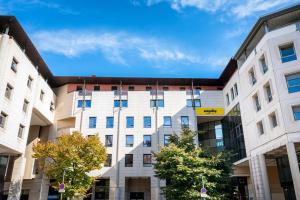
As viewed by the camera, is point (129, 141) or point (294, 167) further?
point (129, 141)

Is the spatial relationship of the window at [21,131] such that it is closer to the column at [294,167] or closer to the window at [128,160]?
the window at [128,160]

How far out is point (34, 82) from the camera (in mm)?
33312

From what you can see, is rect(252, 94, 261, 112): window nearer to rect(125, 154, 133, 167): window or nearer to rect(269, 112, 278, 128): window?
rect(269, 112, 278, 128): window

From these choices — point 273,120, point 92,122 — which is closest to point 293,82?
point 273,120

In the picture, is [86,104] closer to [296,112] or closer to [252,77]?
[252,77]

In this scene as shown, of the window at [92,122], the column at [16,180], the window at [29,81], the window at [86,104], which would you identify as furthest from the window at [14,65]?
the window at [92,122]

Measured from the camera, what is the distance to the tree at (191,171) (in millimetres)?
22094

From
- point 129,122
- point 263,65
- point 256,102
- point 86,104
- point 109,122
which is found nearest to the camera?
point 263,65

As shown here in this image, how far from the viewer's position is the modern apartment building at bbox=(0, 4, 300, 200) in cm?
2527

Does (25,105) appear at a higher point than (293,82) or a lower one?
higher

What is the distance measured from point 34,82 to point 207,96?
2467 centimetres

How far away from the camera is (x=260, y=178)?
2681 cm

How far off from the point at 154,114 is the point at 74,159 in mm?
15765

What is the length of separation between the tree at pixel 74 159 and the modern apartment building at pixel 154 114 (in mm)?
3798
